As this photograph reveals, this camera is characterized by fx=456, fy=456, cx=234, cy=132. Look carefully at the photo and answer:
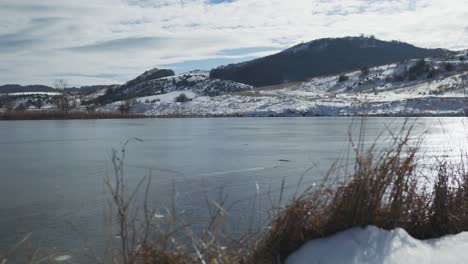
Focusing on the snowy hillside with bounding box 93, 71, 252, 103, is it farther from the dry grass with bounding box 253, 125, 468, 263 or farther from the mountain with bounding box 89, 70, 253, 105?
the dry grass with bounding box 253, 125, 468, 263

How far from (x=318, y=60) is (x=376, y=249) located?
135671 millimetres

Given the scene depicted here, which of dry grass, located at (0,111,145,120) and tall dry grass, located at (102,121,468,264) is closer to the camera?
tall dry grass, located at (102,121,468,264)

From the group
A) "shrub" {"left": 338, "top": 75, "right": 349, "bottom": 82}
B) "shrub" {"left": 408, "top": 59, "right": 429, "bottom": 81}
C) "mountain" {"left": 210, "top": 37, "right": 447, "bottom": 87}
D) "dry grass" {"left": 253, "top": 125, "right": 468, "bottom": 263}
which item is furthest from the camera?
"mountain" {"left": 210, "top": 37, "right": 447, "bottom": 87}

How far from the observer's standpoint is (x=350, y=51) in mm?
143750

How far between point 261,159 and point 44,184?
16.7ft

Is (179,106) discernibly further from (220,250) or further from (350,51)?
(350,51)

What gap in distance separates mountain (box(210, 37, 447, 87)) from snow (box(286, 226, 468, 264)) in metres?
114

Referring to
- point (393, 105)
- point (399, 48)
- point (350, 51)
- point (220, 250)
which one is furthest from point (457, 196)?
point (399, 48)

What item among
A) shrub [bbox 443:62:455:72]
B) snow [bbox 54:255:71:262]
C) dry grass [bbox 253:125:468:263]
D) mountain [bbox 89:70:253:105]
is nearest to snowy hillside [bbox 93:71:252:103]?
mountain [bbox 89:70:253:105]

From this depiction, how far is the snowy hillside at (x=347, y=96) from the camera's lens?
142ft

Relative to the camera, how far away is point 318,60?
134625 mm

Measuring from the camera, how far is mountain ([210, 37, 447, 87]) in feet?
405

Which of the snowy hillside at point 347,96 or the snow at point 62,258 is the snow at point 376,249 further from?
the snowy hillside at point 347,96

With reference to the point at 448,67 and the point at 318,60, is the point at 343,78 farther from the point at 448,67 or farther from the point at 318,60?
the point at 318,60
